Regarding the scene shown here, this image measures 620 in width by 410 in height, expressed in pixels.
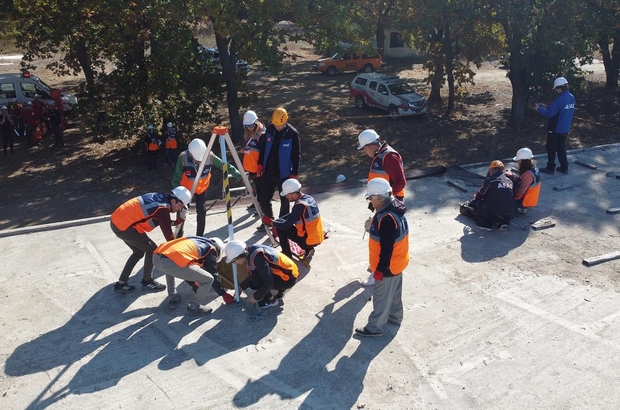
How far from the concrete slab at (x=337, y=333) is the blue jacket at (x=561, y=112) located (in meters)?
3.05

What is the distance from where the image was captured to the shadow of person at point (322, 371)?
18.1ft

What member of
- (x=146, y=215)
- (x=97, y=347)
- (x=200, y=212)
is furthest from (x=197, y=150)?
(x=97, y=347)

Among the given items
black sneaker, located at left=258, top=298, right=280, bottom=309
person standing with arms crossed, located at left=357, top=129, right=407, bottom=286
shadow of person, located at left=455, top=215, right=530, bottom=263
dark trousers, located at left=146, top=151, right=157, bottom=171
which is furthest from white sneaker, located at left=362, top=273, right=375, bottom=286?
dark trousers, located at left=146, top=151, right=157, bottom=171

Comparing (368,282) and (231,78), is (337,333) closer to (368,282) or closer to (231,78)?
(368,282)

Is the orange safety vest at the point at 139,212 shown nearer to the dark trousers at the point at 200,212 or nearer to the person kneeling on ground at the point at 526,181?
the dark trousers at the point at 200,212

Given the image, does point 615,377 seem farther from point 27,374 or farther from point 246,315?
point 27,374

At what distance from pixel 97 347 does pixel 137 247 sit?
129cm

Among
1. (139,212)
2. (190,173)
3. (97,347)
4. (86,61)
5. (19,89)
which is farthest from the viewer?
(19,89)

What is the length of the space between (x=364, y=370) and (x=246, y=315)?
165 centimetres

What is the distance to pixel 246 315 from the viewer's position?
6859 millimetres

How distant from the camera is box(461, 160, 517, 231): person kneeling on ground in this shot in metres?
8.81

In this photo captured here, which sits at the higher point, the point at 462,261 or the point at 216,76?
the point at 216,76

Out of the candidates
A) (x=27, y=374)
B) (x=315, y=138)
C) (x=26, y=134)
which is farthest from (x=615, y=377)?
(x=26, y=134)

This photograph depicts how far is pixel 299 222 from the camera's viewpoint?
7406 millimetres
